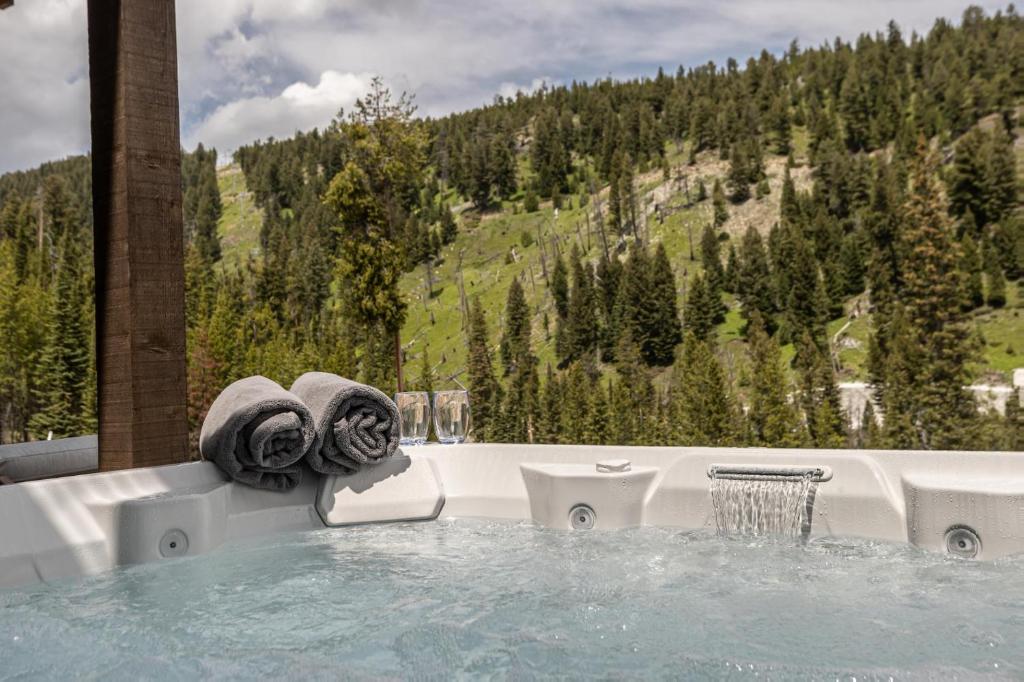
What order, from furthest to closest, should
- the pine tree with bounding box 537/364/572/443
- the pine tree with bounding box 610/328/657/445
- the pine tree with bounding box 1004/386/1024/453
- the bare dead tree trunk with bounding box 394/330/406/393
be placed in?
the pine tree with bounding box 537/364/572/443 → the pine tree with bounding box 610/328/657/445 → the pine tree with bounding box 1004/386/1024/453 → the bare dead tree trunk with bounding box 394/330/406/393

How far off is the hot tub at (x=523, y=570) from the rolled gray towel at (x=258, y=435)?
0.07m

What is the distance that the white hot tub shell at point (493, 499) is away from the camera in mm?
2328

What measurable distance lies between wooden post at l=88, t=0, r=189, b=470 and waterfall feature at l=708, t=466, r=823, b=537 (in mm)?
1983

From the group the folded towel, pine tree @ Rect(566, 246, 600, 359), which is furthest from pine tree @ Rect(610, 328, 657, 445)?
the folded towel

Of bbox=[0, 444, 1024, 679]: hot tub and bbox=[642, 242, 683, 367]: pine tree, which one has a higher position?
bbox=[642, 242, 683, 367]: pine tree

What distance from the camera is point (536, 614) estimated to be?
6.34ft

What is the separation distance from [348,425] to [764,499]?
157 centimetres

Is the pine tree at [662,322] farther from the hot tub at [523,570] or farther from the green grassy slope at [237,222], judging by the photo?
the hot tub at [523,570]

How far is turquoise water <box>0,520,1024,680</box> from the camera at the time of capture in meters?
1.57

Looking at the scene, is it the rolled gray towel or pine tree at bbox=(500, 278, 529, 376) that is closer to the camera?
the rolled gray towel

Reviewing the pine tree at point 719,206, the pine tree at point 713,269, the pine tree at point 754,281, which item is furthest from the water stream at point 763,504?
the pine tree at point 719,206

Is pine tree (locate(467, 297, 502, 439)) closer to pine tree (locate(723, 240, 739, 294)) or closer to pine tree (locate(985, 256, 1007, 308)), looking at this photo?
pine tree (locate(723, 240, 739, 294))

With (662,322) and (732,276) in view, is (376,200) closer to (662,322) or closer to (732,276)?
(662,322)

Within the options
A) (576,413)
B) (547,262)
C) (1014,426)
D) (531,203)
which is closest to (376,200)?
(1014,426)
